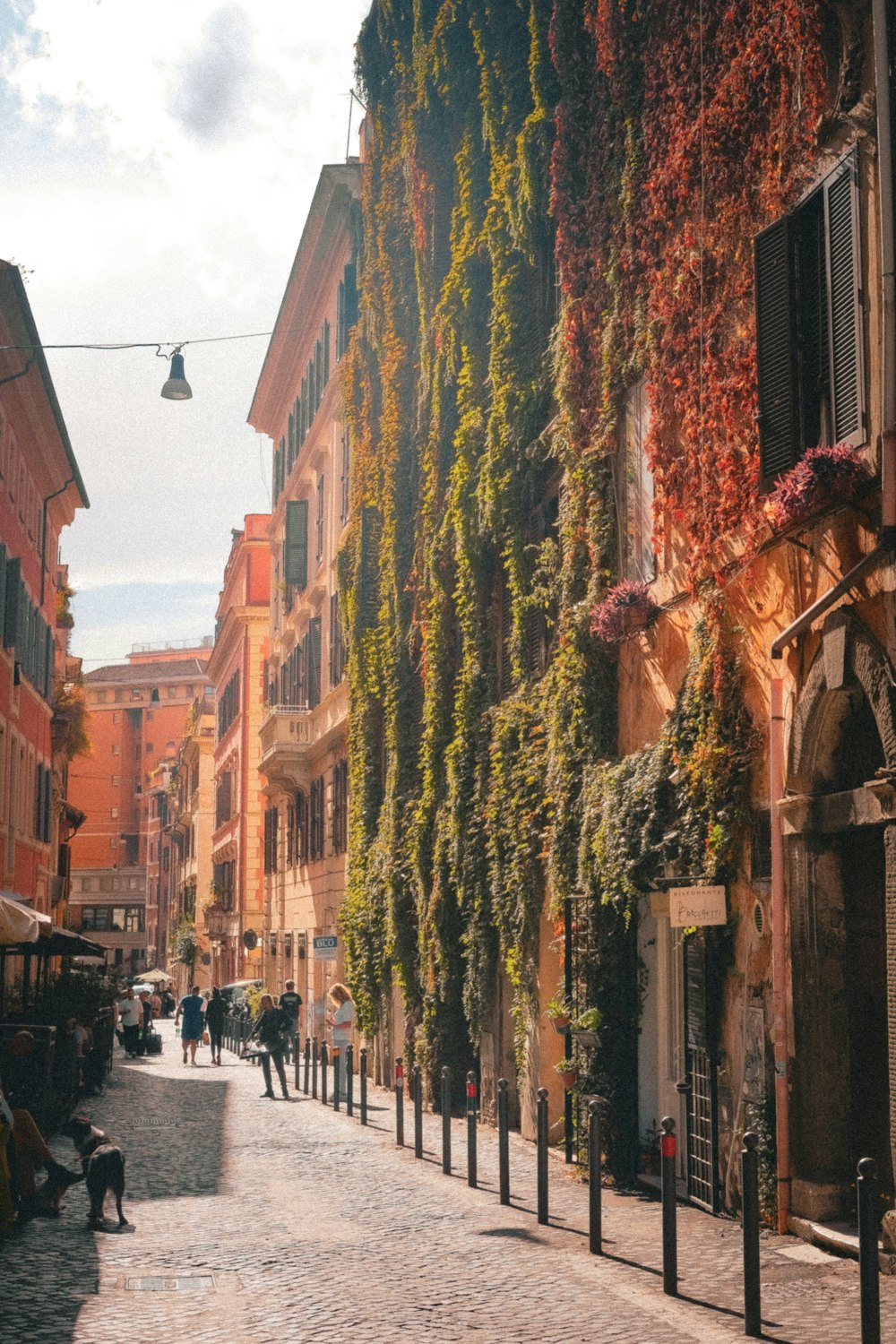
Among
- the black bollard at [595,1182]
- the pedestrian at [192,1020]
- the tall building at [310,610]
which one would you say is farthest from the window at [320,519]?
the black bollard at [595,1182]

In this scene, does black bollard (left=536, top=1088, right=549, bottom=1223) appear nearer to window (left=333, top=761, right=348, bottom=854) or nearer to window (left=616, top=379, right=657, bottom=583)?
window (left=616, top=379, right=657, bottom=583)

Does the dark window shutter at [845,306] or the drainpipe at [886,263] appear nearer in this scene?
the drainpipe at [886,263]

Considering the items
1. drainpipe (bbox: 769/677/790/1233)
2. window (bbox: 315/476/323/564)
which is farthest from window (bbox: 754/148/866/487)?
window (bbox: 315/476/323/564)

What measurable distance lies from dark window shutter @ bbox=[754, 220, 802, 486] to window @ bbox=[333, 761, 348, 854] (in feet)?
78.6

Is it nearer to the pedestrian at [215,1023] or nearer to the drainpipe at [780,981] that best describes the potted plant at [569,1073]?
the drainpipe at [780,981]

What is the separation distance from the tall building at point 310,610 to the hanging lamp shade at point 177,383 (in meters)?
10.2

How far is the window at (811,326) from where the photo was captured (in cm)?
1195

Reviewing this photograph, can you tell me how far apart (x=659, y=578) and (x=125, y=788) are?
119 meters

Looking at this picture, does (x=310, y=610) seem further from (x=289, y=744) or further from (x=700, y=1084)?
(x=700, y=1084)

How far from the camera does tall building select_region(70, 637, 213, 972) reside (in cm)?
12656

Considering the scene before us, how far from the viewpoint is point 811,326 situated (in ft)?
41.6

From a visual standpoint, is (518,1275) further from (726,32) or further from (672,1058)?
(726,32)

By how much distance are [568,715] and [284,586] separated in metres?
28.4

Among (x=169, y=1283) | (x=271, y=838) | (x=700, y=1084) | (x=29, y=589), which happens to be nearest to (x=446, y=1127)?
(x=700, y=1084)
